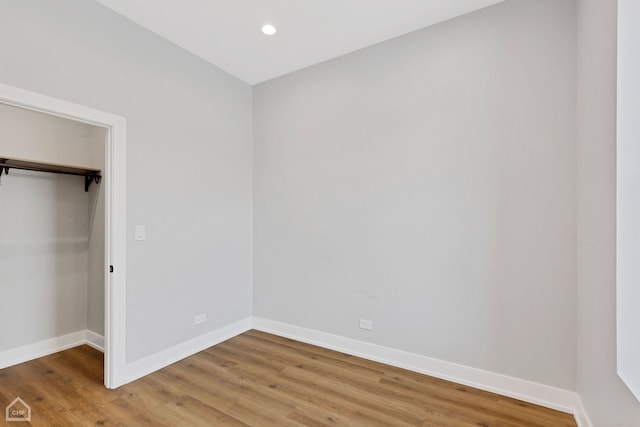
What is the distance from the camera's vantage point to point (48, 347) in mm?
2947

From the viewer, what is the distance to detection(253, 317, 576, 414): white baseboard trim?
2072mm

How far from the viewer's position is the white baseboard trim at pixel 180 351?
2479 mm

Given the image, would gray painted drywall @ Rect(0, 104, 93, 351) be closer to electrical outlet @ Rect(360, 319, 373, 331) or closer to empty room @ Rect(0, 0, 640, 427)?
empty room @ Rect(0, 0, 640, 427)

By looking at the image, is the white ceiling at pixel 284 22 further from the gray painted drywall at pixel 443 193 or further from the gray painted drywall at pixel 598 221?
the gray painted drywall at pixel 598 221

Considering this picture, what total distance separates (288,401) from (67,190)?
3230mm

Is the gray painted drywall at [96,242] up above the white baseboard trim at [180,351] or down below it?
above

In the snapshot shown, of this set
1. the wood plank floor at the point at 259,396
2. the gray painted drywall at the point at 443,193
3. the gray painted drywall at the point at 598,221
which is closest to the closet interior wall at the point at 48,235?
the wood plank floor at the point at 259,396

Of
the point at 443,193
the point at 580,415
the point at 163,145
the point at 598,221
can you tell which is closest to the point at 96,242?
the point at 163,145

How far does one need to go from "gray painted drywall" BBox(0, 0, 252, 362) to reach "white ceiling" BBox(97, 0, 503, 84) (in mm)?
229

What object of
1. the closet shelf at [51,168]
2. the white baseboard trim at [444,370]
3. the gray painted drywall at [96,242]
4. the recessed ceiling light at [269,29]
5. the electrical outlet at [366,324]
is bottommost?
the white baseboard trim at [444,370]

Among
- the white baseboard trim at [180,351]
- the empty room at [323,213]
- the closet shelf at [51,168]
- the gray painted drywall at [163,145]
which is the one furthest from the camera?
the closet shelf at [51,168]

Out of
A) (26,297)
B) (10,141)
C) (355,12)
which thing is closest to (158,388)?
(26,297)

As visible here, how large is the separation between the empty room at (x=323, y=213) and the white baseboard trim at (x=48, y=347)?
0.8 inches

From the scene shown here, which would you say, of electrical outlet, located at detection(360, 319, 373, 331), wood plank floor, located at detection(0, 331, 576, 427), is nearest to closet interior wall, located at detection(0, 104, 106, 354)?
wood plank floor, located at detection(0, 331, 576, 427)
